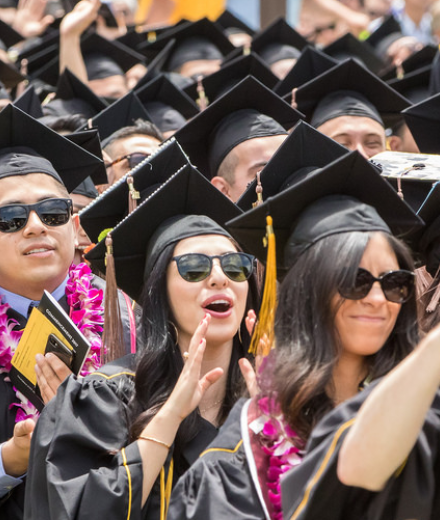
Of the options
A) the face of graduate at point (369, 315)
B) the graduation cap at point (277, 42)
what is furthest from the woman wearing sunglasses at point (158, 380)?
the graduation cap at point (277, 42)

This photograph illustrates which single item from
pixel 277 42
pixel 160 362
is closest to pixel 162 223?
pixel 160 362

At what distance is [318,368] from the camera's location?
315 cm

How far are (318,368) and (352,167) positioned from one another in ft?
2.04

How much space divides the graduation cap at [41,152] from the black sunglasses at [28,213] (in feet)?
0.73

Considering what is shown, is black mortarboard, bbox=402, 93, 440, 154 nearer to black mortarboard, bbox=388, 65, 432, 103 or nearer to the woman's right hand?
black mortarboard, bbox=388, 65, 432, 103

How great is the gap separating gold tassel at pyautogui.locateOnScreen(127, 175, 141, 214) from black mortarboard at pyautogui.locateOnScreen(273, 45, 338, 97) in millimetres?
2219

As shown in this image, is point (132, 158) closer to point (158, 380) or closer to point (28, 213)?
point (28, 213)

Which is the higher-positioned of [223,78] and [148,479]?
[223,78]

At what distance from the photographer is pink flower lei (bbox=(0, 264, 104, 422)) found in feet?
13.9

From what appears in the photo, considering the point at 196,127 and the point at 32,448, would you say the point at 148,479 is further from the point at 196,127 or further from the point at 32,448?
the point at 196,127

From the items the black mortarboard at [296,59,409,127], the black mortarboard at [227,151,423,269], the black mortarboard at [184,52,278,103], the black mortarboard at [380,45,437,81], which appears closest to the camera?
the black mortarboard at [227,151,423,269]

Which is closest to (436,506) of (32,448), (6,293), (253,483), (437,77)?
(253,483)

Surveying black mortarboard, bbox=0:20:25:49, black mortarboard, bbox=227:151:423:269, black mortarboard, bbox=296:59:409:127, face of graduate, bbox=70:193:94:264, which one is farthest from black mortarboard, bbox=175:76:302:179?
black mortarboard, bbox=0:20:25:49

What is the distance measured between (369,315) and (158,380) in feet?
2.88
